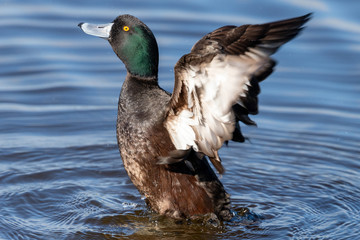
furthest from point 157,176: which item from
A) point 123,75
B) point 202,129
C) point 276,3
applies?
point 276,3

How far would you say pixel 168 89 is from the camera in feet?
30.0

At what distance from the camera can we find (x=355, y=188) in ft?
23.0

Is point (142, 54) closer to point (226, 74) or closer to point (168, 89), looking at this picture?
point (226, 74)

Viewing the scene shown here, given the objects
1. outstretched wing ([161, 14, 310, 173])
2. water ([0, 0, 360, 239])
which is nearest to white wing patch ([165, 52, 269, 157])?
outstretched wing ([161, 14, 310, 173])

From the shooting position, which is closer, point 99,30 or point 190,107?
point 190,107

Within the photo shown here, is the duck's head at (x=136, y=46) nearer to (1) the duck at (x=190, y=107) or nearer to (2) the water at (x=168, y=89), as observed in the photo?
(1) the duck at (x=190, y=107)

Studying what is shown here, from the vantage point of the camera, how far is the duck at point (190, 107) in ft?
16.4

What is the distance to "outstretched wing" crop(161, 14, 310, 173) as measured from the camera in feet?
16.2

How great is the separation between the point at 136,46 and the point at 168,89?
2.84 m

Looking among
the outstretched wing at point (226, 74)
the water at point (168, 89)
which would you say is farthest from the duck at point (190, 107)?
the water at point (168, 89)

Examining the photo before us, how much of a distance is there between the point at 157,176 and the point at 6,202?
1522mm

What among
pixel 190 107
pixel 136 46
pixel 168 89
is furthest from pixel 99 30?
pixel 168 89

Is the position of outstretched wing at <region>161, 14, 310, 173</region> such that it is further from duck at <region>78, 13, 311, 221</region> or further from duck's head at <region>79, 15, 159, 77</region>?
duck's head at <region>79, 15, 159, 77</region>

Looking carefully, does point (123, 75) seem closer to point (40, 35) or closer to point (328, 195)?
point (40, 35)
